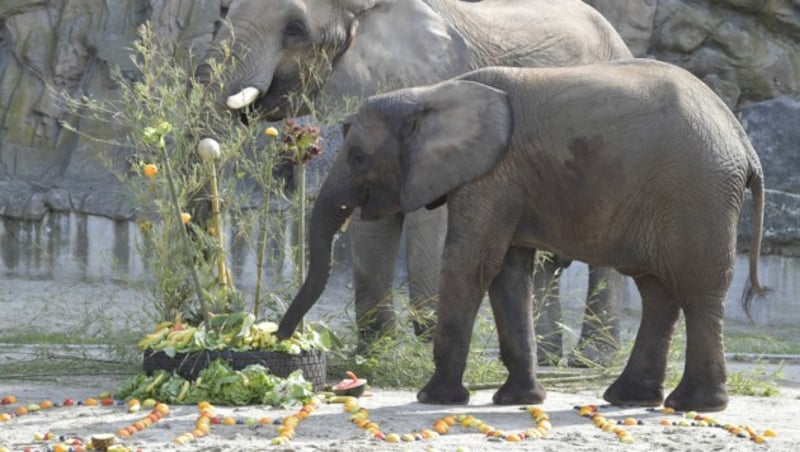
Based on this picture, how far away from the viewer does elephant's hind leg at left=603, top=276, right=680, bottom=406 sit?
7648 millimetres

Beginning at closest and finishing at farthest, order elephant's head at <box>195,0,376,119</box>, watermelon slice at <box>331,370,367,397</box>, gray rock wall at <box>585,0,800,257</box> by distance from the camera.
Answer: watermelon slice at <box>331,370,367,397</box>, elephant's head at <box>195,0,376,119</box>, gray rock wall at <box>585,0,800,257</box>

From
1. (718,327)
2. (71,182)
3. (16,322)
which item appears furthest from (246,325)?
(71,182)

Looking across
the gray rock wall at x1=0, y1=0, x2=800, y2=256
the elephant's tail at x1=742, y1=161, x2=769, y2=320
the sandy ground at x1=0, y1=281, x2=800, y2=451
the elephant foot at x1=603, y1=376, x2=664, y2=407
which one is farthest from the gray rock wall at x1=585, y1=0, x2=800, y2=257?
the elephant foot at x1=603, y1=376, x2=664, y2=407

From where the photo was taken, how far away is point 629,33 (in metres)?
17.2

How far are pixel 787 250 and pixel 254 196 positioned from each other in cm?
531

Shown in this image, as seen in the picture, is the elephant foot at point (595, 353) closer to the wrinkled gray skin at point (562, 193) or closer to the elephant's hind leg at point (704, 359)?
the wrinkled gray skin at point (562, 193)

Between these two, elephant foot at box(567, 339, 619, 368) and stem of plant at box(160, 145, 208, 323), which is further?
elephant foot at box(567, 339, 619, 368)

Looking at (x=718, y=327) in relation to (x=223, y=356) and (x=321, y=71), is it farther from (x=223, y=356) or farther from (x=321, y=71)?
(x=321, y=71)

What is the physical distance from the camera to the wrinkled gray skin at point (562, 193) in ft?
23.9

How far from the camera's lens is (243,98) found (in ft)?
29.2

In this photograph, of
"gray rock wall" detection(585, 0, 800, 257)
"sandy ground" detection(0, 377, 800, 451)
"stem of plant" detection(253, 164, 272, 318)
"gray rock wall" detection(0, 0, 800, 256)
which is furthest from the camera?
Answer: "gray rock wall" detection(585, 0, 800, 257)

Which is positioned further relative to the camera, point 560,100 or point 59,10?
point 59,10

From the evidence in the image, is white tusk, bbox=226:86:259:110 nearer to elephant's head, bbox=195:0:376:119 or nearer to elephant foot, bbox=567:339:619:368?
elephant's head, bbox=195:0:376:119

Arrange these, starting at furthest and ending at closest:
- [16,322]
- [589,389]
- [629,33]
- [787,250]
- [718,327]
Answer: [629,33] < [787,250] < [16,322] < [589,389] < [718,327]
